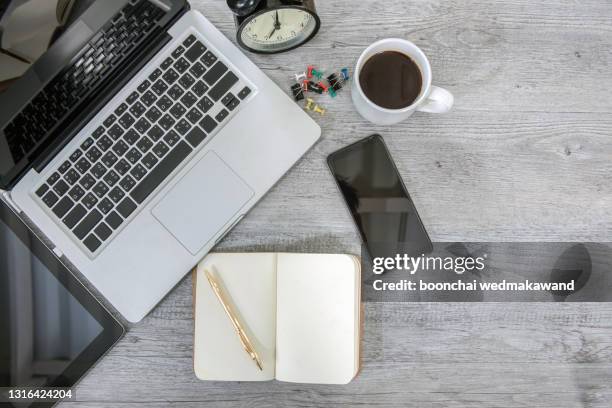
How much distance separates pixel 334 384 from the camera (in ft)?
2.33

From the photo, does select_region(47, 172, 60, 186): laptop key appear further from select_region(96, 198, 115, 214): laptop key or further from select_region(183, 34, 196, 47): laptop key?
select_region(183, 34, 196, 47): laptop key

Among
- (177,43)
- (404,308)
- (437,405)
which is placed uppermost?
(177,43)

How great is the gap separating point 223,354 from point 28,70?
0.44 meters

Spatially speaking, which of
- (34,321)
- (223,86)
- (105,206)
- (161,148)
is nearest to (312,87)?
(223,86)

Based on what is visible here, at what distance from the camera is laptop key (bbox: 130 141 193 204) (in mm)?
695

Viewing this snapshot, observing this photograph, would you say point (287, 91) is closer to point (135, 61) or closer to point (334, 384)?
point (135, 61)

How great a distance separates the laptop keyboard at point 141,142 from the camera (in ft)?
2.27

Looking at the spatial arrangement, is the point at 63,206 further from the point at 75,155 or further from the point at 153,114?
the point at 153,114

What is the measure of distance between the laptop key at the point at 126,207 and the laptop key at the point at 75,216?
47 millimetres

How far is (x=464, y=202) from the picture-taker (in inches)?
28.8

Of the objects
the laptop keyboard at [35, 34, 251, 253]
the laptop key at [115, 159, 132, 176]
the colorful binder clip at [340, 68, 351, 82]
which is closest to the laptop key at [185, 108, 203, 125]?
the laptop keyboard at [35, 34, 251, 253]

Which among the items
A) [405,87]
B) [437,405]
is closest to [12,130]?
[405,87]

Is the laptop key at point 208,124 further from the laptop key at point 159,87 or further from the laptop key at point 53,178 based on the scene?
the laptop key at point 53,178

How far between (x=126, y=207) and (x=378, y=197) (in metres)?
0.35
